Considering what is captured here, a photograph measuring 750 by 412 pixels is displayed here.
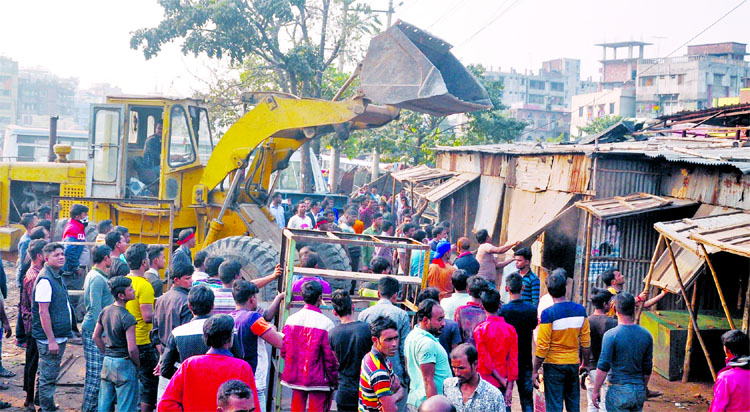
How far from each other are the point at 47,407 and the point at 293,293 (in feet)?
8.20

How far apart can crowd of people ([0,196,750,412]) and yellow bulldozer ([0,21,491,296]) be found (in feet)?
9.26

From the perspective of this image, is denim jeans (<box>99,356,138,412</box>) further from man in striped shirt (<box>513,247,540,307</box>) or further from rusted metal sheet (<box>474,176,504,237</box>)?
rusted metal sheet (<box>474,176,504,237</box>)

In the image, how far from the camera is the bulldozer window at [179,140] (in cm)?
997

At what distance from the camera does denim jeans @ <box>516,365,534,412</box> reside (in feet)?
21.0

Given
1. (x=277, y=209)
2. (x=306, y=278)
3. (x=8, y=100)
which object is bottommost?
(x=306, y=278)

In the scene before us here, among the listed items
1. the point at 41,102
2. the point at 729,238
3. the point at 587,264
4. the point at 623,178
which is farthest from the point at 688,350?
the point at 41,102

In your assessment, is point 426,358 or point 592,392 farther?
point 592,392

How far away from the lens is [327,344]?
5309 mm

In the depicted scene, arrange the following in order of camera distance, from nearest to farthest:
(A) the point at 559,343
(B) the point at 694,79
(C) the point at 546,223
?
(A) the point at 559,343
(C) the point at 546,223
(B) the point at 694,79

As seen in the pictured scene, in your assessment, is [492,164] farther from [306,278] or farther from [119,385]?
[119,385]

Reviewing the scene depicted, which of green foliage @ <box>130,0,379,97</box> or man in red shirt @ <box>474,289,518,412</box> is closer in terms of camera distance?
man in red shirt @ <box>474,289,518,412</box>

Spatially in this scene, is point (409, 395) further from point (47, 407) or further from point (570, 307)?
point (47, 407)

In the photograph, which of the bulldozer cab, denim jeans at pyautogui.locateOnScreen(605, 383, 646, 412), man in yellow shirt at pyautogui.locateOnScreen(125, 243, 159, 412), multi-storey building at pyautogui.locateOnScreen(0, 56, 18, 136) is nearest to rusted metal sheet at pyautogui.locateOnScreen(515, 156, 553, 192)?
the bulldozer cab

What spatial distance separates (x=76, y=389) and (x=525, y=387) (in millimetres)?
4692
